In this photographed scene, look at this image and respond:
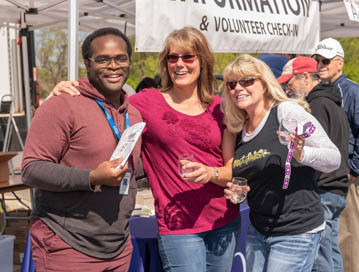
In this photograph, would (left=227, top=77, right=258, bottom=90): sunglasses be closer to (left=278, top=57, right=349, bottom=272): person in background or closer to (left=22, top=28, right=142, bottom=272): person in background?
(left=22, top=28, right=142, bottom=272): person in background

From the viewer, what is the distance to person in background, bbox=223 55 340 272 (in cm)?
245

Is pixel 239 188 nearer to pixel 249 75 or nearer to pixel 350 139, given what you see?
pixel 249 75

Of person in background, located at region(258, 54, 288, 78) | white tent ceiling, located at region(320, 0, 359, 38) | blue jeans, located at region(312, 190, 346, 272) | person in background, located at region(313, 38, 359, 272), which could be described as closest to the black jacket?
blue jeans, located at region(312, 190, 346, 272)

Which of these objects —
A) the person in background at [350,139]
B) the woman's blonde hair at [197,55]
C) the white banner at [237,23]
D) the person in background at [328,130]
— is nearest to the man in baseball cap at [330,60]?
the person in background at [350,139]

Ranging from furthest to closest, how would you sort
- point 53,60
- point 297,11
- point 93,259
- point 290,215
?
point 53,60, point 297,11, point 290,215, point 93,259

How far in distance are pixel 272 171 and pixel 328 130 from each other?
40.7 inches

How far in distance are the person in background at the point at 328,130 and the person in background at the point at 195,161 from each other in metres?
0.97

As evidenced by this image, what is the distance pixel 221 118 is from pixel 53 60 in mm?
24983

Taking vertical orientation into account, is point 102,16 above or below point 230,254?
above

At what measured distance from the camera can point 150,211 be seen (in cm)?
375

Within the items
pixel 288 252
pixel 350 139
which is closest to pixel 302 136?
pixel 288 252

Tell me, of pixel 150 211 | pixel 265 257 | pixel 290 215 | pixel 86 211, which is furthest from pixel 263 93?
pixel 150 211

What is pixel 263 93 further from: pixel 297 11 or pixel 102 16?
pixel 102 16

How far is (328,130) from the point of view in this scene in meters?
3.33
